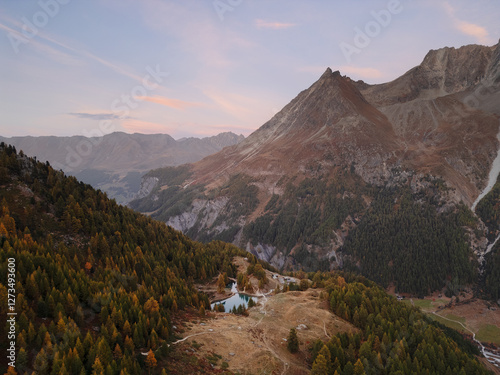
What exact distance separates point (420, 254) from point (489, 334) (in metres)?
58.8

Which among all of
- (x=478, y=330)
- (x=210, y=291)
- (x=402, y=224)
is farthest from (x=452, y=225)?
(x=210, y=291)

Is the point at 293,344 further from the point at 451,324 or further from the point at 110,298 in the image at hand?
the point at 451,324

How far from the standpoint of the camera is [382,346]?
60.2 m

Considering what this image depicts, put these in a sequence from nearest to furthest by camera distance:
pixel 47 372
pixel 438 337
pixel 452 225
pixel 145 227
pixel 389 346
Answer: pixel 47 372, pixel 389 346, pixel 438 337, pixel 145 227, pixel 452 225

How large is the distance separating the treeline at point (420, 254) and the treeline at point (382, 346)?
294 feet

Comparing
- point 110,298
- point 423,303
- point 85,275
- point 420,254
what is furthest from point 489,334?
point 85,275

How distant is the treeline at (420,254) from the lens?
15950 cm

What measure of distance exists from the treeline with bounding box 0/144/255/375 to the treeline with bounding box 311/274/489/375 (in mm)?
31005

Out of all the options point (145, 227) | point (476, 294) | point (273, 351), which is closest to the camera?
point (273, 351)

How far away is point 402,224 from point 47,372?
699 feet

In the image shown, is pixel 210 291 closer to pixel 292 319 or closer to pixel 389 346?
pixel 292 319

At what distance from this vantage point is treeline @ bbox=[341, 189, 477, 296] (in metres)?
160

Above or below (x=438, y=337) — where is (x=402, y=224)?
above

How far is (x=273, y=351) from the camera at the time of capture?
5284 cm
